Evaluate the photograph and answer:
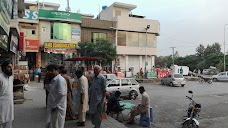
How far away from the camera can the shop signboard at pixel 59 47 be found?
97.8 ft

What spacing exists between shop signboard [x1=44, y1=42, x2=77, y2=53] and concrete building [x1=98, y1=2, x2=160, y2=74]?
24.5 ft

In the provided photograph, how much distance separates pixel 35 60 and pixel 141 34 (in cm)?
1731

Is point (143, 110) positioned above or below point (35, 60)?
below

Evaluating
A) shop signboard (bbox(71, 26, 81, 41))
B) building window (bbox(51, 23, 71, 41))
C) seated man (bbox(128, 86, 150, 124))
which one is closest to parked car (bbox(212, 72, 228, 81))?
shop signboard (bbox(71, 26, 81, 41))

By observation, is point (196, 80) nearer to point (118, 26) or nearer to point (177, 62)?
point (118, 26)

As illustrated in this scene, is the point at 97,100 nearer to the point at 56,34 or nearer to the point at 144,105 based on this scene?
the point at 144,105

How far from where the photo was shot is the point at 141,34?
3900 cm

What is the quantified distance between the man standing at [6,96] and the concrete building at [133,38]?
102 ft

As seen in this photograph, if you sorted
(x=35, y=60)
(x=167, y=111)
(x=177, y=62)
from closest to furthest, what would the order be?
(x=167, y=111) → (x=35, y=60) → (x=177, y=62)

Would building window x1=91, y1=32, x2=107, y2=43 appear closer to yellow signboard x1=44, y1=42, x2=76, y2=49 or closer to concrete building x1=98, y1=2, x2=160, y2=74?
concrete building x1=98, y1=2, x2=160, y2=74

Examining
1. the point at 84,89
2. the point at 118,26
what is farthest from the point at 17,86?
the point at 118,26

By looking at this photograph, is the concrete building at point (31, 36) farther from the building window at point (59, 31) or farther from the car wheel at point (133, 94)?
the car wheel at point (133, 94)

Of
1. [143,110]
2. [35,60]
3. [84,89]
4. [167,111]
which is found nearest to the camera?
[84,89]

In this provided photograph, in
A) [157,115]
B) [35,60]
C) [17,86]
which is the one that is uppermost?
[35,60]
